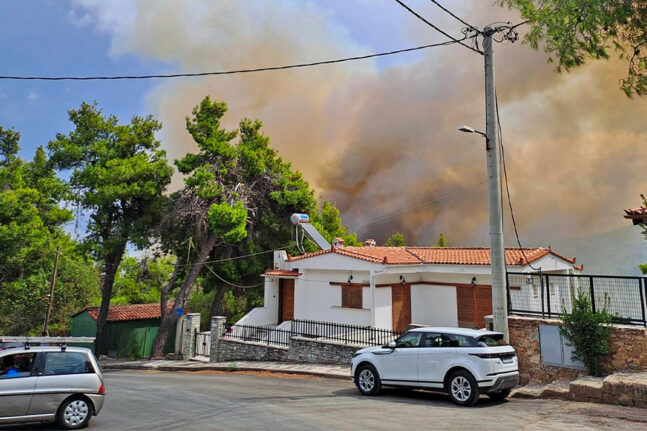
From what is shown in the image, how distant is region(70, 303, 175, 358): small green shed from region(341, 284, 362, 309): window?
16099 millimetres

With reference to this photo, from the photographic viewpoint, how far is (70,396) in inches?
320

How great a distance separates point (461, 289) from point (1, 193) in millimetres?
30422

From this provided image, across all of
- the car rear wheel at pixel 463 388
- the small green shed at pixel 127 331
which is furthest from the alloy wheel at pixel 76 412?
the small green shed at pixel 127 331

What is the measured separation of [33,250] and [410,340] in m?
32.2

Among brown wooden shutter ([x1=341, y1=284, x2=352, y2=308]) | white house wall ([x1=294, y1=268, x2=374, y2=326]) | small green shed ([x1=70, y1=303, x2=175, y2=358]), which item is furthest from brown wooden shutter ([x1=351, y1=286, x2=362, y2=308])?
small green shed ([x1=70, y1=303, x2=175, y2=358])

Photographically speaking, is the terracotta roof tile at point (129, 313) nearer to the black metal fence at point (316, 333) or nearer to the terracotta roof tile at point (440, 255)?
the black metal fence at point (316, 333)

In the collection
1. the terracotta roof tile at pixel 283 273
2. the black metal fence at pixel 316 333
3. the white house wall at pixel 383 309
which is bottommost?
the black metal fence at pixel 316 333

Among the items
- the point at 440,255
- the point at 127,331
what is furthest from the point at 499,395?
the point at 127,331

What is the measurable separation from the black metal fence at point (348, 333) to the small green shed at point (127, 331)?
15.4 meters

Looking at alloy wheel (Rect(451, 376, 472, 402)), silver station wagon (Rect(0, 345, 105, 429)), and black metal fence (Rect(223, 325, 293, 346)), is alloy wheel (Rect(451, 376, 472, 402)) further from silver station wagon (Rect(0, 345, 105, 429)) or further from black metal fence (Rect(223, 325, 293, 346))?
black metal fence (Rect(223, 325, 293, 346))

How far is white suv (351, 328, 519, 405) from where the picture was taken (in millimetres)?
9320

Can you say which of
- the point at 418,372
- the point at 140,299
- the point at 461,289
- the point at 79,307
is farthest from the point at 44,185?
the point at 418,372

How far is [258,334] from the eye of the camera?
21.0 metres

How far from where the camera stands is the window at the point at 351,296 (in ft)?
65.6
